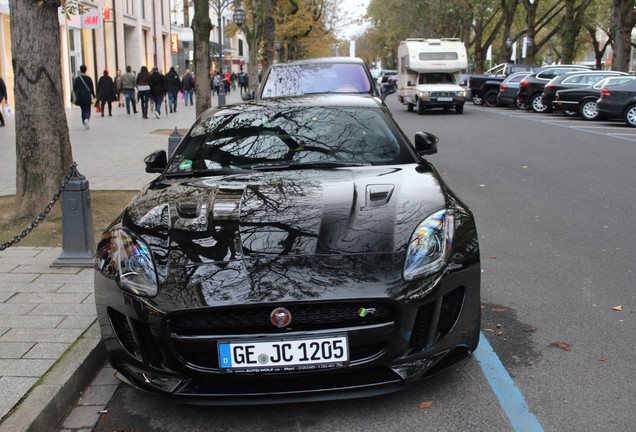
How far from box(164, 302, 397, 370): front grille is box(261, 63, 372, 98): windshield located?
7665mm

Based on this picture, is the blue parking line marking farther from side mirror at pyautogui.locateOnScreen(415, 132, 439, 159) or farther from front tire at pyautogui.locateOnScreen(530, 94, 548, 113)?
front tire at pyautogui.locateOnScreen(530, 94, 548, 113)

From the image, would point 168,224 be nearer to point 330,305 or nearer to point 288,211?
point 288,211

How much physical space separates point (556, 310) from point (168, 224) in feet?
9.13

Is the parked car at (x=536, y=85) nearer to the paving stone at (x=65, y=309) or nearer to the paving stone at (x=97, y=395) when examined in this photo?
the paving stone at (x=65, y=309)

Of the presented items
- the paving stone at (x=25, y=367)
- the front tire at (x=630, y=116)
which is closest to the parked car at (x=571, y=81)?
the front tire at (x=630, y=116)

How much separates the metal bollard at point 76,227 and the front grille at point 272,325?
289 cm

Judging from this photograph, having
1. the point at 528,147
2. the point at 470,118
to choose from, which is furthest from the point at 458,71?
the point at 528,147

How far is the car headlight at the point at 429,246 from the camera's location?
3.23m

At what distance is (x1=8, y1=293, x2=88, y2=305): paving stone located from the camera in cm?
484

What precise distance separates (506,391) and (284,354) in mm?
1260

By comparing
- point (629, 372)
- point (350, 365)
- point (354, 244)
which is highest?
point (354, 244)

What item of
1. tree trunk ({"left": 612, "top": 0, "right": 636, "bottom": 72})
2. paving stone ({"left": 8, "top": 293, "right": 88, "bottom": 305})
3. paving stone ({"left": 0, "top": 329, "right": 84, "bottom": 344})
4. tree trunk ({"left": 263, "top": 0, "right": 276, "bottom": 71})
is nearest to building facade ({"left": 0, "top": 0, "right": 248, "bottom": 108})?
tree trunk ({"left": 263, "top": 0, "right": 276, "bottom": 71})

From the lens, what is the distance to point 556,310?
476 centimetres

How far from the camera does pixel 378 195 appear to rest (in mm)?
3801
